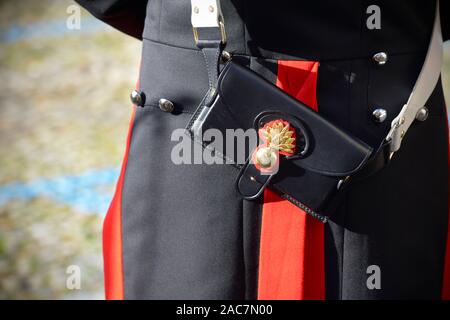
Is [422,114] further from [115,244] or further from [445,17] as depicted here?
[115,244]

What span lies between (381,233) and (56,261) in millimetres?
2059

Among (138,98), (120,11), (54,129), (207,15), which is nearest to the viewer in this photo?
(207,15)

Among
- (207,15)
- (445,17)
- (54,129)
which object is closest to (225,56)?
(207,15)

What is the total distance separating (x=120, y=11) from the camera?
1302mm

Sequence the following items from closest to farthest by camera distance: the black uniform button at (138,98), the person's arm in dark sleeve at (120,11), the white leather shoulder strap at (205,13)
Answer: the white leather shoulder strap at (205,13)
the black uniform button at (138,98)
the person's arm in dark sleeve at (120,11)

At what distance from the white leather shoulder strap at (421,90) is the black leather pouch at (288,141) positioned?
6cm

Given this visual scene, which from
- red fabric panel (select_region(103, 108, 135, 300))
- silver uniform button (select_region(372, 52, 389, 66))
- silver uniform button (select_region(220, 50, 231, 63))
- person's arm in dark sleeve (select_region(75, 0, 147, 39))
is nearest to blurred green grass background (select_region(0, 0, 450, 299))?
red fabric panel (select_region(103, 108, 135, 300))

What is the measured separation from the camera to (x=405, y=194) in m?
1.10

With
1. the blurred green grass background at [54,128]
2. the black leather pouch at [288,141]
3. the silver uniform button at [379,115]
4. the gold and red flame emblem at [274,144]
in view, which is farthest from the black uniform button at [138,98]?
the blurred green grass background at [54,128]

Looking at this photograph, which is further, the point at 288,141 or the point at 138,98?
the point at 138,98

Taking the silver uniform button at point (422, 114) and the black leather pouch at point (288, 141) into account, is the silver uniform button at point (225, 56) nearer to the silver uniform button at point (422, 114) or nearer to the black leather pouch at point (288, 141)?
the black leather pouch at point (288, 141)

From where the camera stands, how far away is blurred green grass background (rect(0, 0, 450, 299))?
2805mm

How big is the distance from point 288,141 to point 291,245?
0.58 ft

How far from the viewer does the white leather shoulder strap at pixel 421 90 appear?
1.05 m
